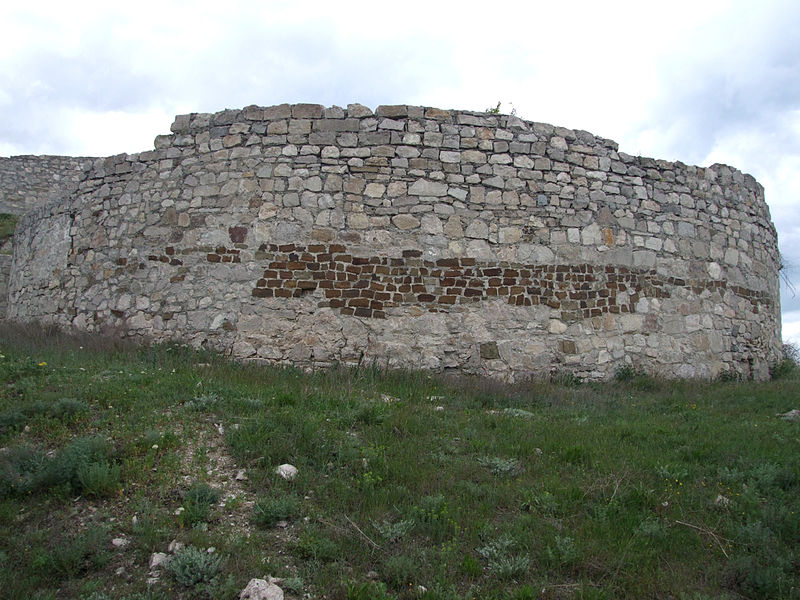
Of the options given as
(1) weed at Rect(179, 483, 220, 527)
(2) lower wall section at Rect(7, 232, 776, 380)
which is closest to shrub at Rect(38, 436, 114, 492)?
(1) weed at Rect(179, 483, 220, 527)

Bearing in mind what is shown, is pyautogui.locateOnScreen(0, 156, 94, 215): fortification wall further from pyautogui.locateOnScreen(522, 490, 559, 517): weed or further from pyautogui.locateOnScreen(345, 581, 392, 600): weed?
pyautogui.locateOnScreen(345, 581, 392, 600): weed

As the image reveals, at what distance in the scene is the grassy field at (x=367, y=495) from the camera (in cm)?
363

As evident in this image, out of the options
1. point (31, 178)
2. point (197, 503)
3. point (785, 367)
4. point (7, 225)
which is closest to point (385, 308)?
point (197, 503)

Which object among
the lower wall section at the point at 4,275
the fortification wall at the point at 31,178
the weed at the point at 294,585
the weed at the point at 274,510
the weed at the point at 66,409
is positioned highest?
the fortification wall at the point at 31,178

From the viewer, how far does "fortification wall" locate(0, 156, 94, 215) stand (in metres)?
17.4

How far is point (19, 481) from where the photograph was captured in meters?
4.22

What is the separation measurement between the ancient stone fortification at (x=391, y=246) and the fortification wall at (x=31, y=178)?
31.1ft

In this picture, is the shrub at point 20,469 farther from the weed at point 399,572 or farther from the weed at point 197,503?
the weed at point 399,572

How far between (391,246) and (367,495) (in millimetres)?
4746

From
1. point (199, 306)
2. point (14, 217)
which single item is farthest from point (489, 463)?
point (14, 217)

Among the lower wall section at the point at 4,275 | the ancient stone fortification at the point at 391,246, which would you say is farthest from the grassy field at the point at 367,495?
the lower wall section at the point at 4,275

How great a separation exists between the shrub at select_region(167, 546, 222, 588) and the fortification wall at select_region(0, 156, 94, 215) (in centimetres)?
1643

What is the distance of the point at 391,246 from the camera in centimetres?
870

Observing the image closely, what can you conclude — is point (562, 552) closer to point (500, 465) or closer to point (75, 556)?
point (500, 465)
